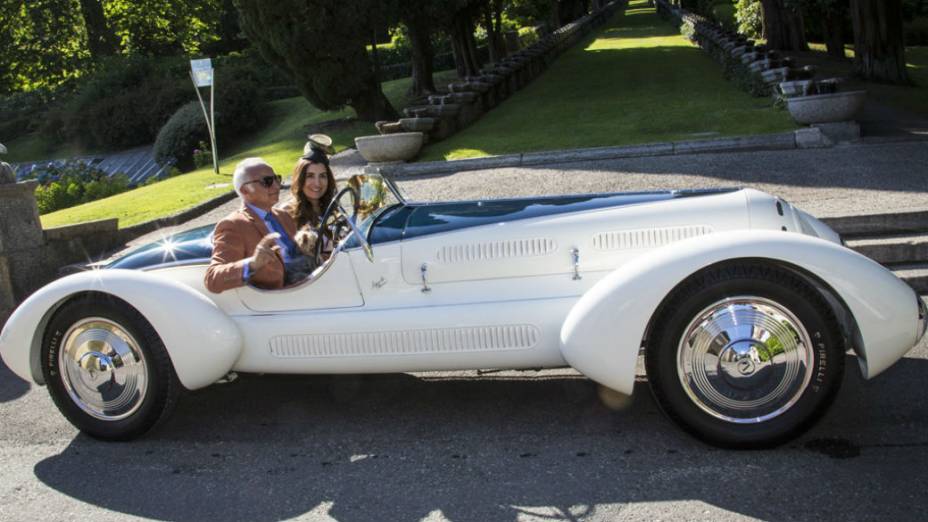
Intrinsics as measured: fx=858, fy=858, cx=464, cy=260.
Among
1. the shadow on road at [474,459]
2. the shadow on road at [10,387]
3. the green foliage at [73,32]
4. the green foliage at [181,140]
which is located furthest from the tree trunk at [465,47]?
the shadow on road at [474,459]

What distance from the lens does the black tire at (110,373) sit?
172 inches

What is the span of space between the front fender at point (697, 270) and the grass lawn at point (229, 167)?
30.1ft

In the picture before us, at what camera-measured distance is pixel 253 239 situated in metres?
4.64

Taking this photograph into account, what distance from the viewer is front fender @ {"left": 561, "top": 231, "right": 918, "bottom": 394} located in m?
3.69

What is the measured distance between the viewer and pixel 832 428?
3932mm

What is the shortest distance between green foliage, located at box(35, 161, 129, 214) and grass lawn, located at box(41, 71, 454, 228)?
79 centimetres

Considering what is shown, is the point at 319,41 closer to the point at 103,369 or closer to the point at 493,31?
the point at 493,31

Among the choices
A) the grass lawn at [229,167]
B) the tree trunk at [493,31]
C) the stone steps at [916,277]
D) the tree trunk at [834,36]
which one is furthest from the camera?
the tree trunk at [834,36]

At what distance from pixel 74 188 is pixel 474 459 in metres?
14.7

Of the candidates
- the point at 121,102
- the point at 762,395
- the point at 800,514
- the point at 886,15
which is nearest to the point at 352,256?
the point at 762,395

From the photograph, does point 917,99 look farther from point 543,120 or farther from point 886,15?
point 543,120

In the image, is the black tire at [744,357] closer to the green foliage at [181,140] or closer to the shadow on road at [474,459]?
the shadow on road at [474,459]

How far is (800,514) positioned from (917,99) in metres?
16.1

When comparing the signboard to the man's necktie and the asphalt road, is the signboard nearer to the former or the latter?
the asphalt road
